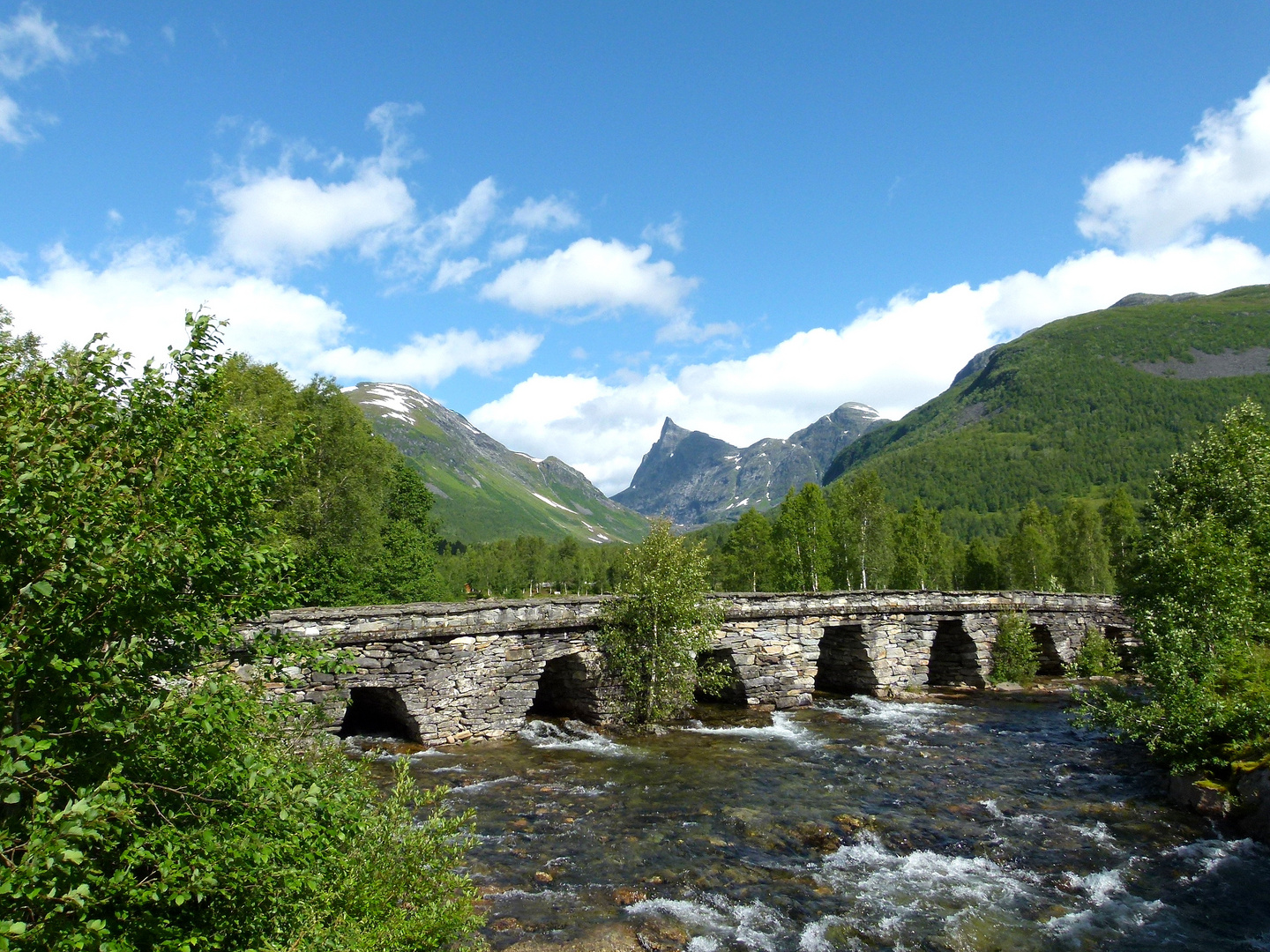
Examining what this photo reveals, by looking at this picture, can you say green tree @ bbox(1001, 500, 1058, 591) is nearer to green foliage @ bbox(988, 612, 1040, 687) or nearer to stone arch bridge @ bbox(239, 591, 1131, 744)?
stone arch bridge @ bbox(239, 591, 1131, 744)

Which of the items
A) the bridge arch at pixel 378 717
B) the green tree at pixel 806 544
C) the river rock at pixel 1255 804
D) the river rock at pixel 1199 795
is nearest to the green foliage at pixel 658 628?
the bridge arch at pixel 378 717

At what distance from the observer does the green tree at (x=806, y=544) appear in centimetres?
6912

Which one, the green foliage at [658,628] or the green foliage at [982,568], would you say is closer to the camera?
the green foliage at [658,628]

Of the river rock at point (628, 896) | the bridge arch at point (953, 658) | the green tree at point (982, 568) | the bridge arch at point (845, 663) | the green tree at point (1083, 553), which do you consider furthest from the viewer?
the green tree at point (982, 568)

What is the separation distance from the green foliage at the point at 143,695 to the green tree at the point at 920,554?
75.1 meters

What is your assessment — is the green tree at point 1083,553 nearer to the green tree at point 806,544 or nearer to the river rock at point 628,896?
the green tree at point 806,544

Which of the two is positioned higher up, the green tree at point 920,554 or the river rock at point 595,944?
the green tree at point 920,554

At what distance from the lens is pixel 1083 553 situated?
78438mm

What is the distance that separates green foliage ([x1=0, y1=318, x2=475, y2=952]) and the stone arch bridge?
9.14 m

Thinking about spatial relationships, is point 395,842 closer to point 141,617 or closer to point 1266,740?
point 141,617

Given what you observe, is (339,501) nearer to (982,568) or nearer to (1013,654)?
(1013,654)

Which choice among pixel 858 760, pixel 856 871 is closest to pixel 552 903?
pixel 856 871

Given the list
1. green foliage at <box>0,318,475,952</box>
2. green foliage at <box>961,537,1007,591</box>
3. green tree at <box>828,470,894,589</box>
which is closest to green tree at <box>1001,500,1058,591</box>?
green foliage at <box>961,537,1007,591</box>

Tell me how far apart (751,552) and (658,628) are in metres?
56.0
